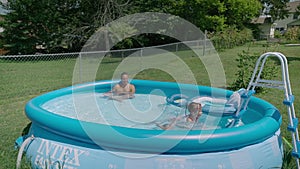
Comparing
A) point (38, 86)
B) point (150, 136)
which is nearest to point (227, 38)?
point (38, 86)

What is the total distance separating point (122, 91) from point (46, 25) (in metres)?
15.5

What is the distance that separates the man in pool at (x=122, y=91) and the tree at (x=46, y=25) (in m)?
13.1

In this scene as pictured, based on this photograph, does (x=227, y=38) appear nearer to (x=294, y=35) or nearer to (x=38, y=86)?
(x=294, y=35)

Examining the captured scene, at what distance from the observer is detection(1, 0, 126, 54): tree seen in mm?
19547

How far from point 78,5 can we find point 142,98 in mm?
15935

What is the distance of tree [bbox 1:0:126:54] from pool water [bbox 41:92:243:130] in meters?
13.2

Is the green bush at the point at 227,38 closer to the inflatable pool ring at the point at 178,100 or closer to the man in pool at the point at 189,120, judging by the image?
the inflatable pool ring at the point at 178,100

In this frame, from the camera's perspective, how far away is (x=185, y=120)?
15.2 feet

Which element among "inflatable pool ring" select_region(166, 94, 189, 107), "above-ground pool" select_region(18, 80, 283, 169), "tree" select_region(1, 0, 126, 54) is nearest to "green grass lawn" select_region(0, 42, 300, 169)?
"above-ground pool" select_region(18, 80, 283, 169)

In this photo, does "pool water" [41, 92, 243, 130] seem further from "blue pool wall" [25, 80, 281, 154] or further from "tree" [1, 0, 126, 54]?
"tree" [1, 0, 126, 54]

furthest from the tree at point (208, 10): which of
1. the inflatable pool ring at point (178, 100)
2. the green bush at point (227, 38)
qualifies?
the inflatable pool ring at point (178, 100)

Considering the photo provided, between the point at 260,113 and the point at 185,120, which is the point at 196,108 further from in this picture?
the point at 260,113

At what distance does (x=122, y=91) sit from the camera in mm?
6754

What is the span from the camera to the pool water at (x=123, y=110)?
5.27 metres
